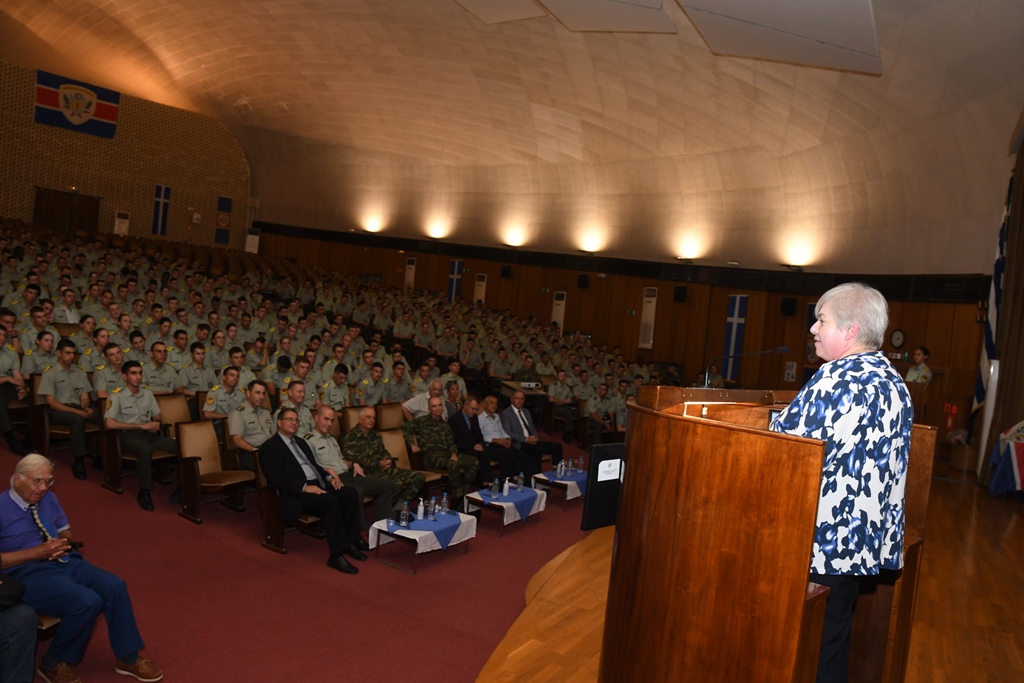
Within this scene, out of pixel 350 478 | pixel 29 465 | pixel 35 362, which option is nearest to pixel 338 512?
pixel 350 478

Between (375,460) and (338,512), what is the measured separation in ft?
3.31

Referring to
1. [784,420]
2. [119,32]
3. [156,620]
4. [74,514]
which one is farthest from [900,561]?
[119,32]

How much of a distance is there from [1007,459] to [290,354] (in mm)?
8263

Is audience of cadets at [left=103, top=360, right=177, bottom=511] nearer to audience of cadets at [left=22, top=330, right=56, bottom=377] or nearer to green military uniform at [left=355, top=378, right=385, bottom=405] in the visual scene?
audience of cadets at [left=22, top=330, right=56, bottom=377]

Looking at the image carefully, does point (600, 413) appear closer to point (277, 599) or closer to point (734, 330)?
point (734, 330)

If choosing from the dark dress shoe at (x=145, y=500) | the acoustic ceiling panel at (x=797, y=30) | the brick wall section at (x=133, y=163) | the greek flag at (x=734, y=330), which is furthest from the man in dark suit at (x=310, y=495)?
the brick wall section at (x=133, y=163)

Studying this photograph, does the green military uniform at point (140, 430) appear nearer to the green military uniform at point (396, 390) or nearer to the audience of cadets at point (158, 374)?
the audience of cadets at point (158, 374)

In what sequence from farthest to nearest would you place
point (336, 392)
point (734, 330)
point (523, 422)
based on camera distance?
point (734, 330) → point (523, 422) → point (336, 392)

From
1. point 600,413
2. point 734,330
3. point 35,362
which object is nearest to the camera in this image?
point 35,362

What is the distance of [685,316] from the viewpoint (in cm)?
1781

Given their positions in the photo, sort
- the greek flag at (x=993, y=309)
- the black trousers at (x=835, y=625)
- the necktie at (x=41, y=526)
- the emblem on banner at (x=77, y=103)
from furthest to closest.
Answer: the emblem on banner at (x=77, y=103) → the greek flag at (x=993, y=309) → the necktie at (x=41, y=526) → the black trousers at (x=835, y=625)

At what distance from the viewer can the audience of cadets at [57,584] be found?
12.1ft

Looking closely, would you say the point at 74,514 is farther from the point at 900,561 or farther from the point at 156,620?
the point at 900,561

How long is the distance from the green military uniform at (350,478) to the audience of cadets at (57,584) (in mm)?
2507
